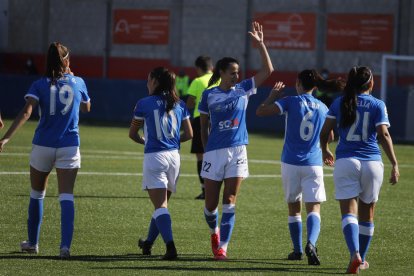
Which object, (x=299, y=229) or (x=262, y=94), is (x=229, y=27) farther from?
(x=299, y=229)

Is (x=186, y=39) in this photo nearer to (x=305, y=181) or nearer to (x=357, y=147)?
(x=305, y=181)

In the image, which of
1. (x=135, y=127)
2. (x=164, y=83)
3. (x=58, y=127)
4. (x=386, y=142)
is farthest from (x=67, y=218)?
(x=386, y=142)

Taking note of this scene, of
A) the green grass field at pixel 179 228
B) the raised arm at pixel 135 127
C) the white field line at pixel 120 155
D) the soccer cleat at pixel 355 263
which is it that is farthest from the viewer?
the white field line at pixel 120 155

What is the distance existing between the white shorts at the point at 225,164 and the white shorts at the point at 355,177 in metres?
1.17

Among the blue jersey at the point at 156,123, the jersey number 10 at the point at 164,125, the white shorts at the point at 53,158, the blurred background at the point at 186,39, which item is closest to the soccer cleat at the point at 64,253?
the white shorts at the point at 53,158

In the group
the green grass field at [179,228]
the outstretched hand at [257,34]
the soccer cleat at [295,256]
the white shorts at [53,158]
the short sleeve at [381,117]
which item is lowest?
the green grass field at [179,228]

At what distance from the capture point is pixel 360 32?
38.7 meters

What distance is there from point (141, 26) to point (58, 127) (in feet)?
106

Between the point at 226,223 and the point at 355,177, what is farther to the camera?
the point at 226,223

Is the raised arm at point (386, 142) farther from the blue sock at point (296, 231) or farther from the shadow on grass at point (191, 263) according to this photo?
the blue sock at point (296, 231)

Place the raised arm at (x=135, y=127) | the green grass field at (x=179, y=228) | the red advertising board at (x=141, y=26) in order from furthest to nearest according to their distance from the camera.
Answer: the red advertising board at (x=141, y=26) < the raised arm at (x=135, y=127) < the green grass field at (x=179, y=228)

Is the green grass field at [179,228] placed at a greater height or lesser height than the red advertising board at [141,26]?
lesser

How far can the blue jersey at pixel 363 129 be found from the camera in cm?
1041

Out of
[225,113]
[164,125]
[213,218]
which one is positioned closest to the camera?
[164,125]
